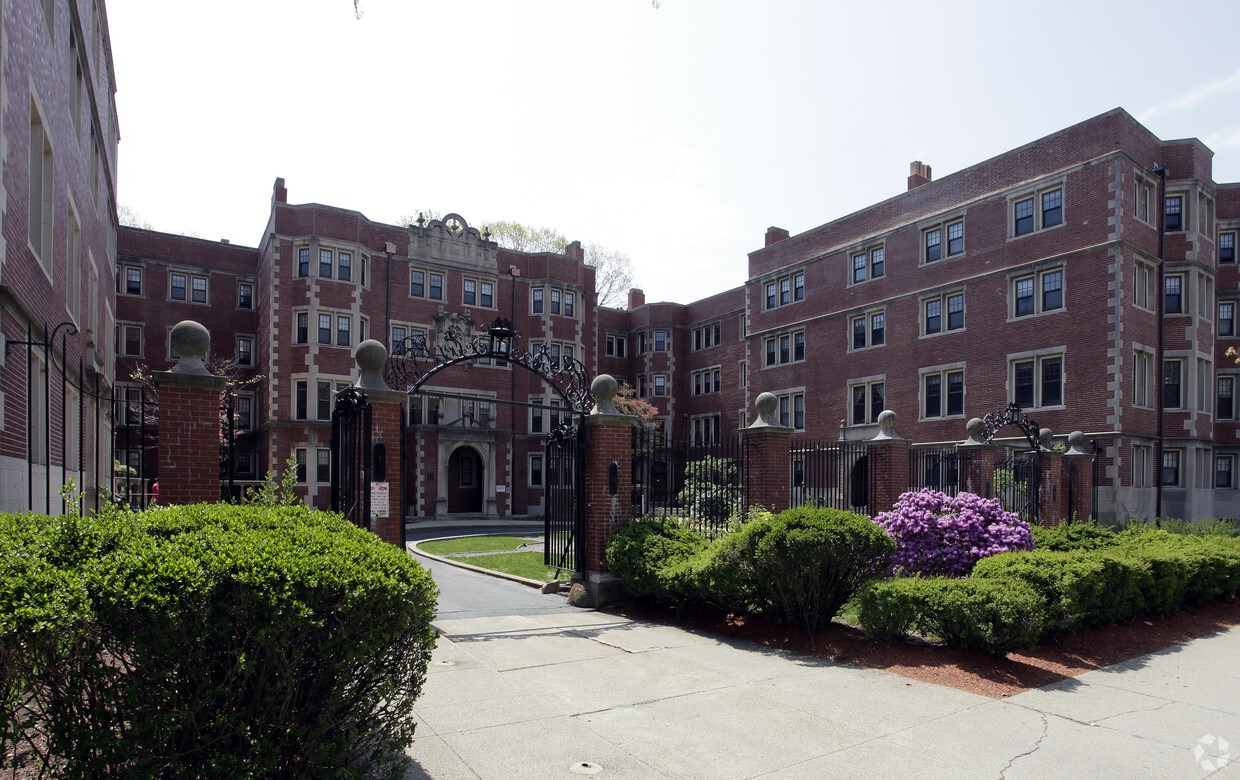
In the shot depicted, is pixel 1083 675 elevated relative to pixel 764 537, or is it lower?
lower

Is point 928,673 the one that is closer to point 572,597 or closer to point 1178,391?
point 572,597

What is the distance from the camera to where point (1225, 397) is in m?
29.0

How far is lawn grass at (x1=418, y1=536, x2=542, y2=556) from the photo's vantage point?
69.9 ft

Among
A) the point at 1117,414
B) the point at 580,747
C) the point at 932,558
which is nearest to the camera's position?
the point at 580,747

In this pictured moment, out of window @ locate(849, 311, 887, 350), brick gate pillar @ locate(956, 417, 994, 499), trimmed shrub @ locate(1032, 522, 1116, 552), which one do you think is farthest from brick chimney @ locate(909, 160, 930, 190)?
trimmed shrub @ locate(1032, 522, 1116, 552)

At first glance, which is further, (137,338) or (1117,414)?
(137,338)

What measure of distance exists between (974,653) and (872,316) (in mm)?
26845

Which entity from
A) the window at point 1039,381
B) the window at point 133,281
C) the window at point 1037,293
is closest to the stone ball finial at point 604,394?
the window at point 1039,381

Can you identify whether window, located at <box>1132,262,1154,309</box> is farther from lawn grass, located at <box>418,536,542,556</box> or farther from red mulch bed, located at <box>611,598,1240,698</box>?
lawn grass, located at <box>418,536,542,556</box>

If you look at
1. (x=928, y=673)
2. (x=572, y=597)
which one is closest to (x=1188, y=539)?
(x=928, y=673)

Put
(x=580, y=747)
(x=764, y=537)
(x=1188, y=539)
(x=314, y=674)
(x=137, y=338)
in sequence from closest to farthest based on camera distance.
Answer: (x=314, y=674) < (x=580, y=747) < (x=764, y=537) < (x=1188, y=539) < (x=137, y=338)

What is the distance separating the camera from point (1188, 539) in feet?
45.3

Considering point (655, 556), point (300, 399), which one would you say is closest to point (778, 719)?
point (655, 556)

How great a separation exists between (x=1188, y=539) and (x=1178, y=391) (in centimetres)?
1522
